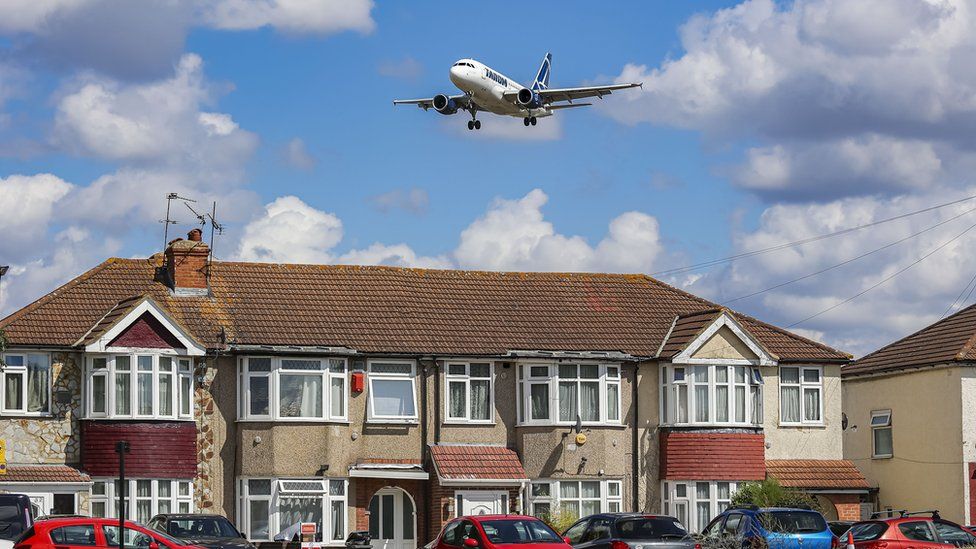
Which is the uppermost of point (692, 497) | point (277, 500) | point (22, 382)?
point (22, 382)

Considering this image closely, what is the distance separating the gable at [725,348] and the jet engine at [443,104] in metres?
13.1

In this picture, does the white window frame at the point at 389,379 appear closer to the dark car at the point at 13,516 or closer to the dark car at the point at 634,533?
the dark car at the point at 634,533

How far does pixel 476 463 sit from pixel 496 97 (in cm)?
1403

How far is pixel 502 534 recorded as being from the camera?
2794cm

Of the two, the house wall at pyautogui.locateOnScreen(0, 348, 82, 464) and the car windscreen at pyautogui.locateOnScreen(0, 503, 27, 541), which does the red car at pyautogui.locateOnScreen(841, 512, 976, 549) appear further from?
the house wall at pyautogui.locateOnScreen(0, 348, 82, 464)

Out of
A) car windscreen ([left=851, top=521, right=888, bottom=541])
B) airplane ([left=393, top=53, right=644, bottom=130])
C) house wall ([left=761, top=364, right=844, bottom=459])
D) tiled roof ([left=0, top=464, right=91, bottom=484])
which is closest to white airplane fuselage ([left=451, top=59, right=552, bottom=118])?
airplane ([left=393, top=53, right=644, bottom=130])

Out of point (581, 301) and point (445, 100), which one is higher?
point (445, 100)

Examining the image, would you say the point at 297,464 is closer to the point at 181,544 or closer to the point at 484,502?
the point at 484,502

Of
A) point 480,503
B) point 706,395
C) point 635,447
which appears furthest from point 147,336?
point 706,395

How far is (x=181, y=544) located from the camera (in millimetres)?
28516

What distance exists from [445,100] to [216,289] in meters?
11.9

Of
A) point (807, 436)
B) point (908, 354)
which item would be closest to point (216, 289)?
point (807, 436)

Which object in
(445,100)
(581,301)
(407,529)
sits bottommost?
(407,529)

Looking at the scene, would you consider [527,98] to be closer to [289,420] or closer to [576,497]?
[576,497]
